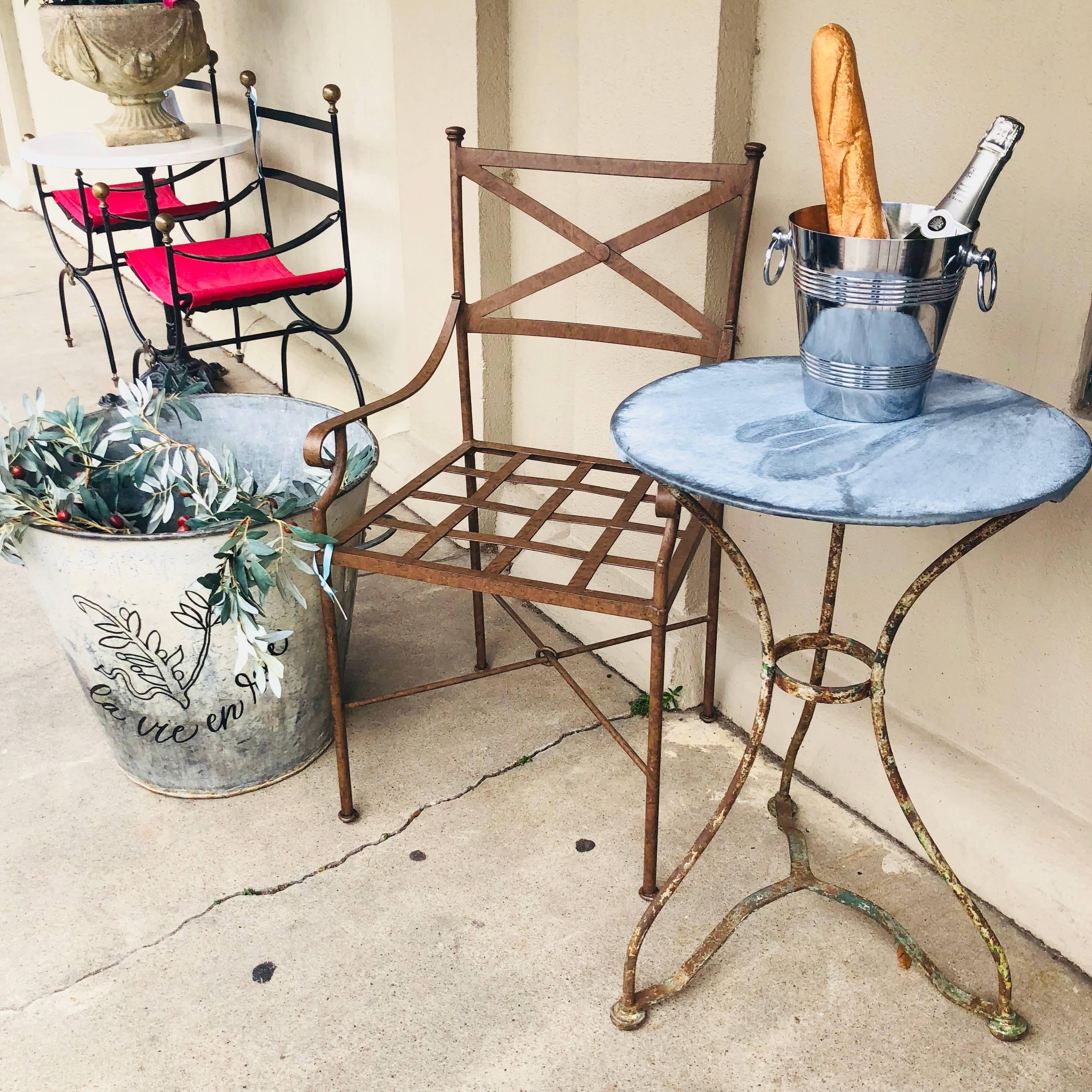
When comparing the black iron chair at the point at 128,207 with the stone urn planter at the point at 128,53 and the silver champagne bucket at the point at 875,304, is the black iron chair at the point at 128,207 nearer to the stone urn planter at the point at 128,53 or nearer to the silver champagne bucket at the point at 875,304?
the stone urn planter at the point at 128,53

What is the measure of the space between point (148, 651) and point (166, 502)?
260 mm

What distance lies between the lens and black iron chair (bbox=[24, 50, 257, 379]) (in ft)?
12.6

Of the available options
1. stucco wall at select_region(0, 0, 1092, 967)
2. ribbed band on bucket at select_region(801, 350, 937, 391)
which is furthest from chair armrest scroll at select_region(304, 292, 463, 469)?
ribbed band on bucket at select_region(801, 350, 937, 391)

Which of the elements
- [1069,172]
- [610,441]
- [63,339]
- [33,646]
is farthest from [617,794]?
[63,339]

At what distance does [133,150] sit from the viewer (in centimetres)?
347

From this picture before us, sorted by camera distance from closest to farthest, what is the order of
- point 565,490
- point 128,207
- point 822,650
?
point 822,650 → point 565,490 → point 128,207

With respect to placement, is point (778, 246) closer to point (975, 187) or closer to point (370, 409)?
point (975, 187)

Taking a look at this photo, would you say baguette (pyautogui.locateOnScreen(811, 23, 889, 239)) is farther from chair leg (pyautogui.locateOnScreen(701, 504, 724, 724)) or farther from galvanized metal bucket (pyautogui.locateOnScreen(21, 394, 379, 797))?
galvanized metal bucket (pyautogui.locateOnScreen(21, 394, 379, 797))

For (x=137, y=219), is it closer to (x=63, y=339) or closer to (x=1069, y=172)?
(x=63, y=339)

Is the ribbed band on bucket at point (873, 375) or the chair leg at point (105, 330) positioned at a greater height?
the ribbed band on bucket at point (873, 375)

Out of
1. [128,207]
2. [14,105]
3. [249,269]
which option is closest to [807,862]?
[249,269]

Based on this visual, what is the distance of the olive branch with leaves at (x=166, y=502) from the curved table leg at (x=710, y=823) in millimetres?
639

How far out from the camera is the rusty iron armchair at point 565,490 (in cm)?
172

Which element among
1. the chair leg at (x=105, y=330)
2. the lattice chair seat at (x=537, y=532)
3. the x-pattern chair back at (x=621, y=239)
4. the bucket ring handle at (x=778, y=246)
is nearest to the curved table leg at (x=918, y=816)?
the lattice chair seat at (x=537, y=532)
